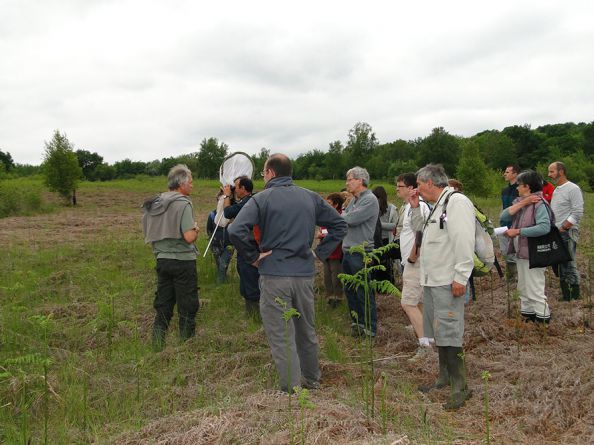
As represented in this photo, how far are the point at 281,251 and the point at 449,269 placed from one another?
1422mm

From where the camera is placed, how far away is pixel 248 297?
6926 millimetres

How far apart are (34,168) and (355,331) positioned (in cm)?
7873

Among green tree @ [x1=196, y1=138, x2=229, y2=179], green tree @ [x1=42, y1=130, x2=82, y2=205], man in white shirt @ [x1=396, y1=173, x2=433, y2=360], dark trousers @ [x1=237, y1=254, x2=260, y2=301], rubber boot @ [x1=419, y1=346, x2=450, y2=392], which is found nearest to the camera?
rubber boot @ [x1=419, y1=346, x2=450, y2=392]

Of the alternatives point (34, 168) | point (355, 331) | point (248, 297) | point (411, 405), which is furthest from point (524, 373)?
point (34, 168)

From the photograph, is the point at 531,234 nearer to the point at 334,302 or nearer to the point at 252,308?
the point at 334,302

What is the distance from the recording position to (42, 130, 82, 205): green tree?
96.2ft

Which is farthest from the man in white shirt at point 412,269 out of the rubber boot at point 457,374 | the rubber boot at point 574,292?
the rubber boot at point 574,292

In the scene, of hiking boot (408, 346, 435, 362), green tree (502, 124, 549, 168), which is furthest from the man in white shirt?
green tree (502, 124, 549, 168)

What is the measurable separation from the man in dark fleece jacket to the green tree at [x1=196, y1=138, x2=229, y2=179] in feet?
141

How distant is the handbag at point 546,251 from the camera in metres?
5.91

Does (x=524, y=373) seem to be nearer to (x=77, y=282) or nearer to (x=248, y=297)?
(x=248, y=297)

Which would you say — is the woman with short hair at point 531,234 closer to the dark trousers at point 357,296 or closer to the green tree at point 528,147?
the dark trousers at point 357,296

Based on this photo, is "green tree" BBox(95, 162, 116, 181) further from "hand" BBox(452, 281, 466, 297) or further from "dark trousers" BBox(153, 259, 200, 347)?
"hand" BBox(452, 281, 466, 297)

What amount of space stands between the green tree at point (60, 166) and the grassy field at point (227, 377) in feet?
74.7
